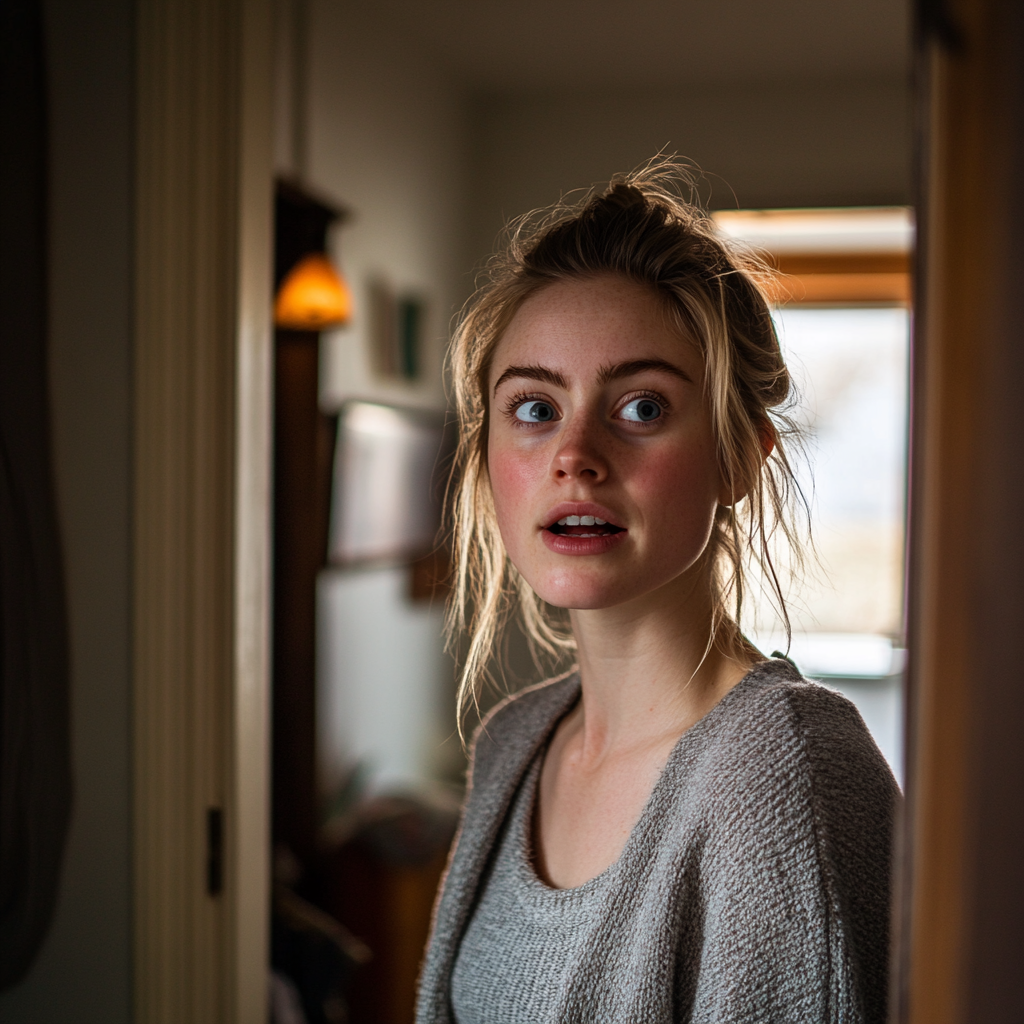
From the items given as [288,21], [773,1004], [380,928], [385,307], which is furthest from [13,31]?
[380,928]

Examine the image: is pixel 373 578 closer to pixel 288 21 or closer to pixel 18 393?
pixel 288 21

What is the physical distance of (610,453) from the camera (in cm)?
79

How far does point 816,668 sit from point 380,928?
9.43ft

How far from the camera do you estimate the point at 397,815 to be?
2621 millimetres

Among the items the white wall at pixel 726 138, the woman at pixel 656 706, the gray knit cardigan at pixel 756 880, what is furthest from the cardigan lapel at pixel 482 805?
the white wall at pixel 726 138

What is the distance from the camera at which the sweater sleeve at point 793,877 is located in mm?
658

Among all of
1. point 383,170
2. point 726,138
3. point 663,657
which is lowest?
point 663,657

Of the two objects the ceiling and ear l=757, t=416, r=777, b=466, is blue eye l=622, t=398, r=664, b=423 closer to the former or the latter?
ear l=757, t=416, r=777, b=466

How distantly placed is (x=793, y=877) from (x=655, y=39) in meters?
3.12

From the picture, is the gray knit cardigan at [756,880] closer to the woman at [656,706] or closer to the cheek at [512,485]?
the woman at [656,706]

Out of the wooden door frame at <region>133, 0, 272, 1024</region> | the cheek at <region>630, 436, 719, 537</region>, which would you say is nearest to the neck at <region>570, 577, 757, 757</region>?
the cheek at <region>630, 436, 719, 537</region>

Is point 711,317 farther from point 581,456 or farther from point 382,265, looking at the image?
point 382,265

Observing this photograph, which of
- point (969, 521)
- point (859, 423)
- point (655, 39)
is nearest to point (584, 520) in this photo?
point (969, 521)

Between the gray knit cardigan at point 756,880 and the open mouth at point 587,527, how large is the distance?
0.60 feet
